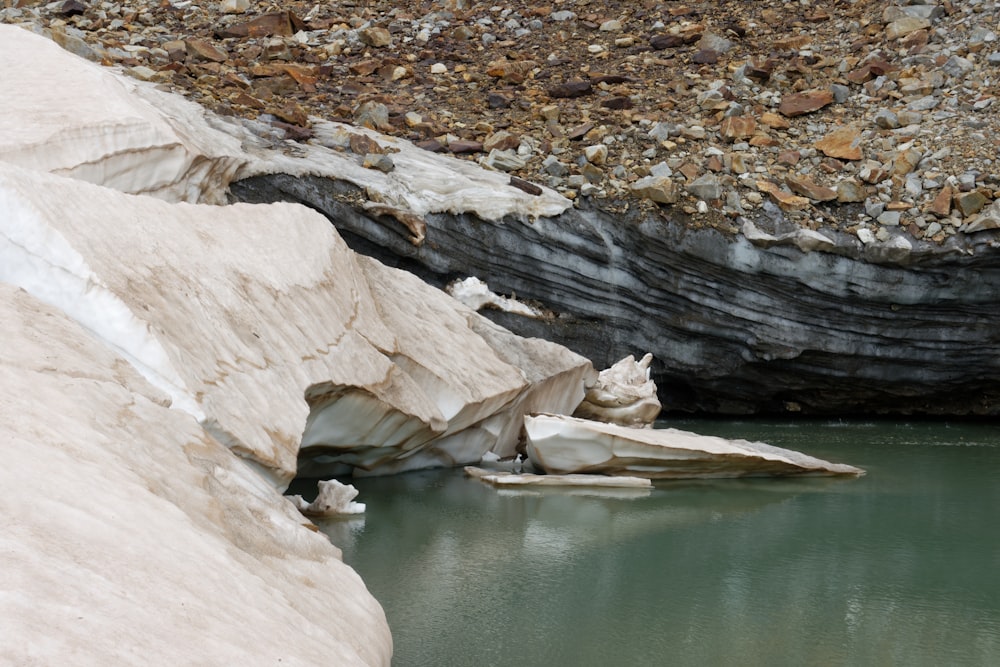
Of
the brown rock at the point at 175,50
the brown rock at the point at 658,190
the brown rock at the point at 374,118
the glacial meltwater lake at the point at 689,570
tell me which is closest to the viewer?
the glacial meltwater lake at the point at 689,570

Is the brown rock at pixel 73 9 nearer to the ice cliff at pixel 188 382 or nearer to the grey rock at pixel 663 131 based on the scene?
the ice cliff at pixel 188 382

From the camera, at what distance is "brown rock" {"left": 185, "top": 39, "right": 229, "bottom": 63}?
11992 millimetres

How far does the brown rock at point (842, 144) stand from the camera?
35.8ft

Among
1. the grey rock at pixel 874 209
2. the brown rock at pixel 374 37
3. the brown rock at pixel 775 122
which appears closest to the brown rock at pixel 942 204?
the grey rock at pixel 874 209

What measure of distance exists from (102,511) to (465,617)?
2250 millimetres

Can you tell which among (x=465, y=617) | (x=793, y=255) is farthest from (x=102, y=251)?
(x=793, y=255)

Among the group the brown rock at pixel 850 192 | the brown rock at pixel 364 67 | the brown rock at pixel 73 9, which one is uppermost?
the brown rock at pixel 73 9

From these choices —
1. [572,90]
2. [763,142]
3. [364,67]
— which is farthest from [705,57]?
[364,67]

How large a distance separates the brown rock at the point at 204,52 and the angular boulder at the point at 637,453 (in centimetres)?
657

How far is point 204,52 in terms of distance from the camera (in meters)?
12.0

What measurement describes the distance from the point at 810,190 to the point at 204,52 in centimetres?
665

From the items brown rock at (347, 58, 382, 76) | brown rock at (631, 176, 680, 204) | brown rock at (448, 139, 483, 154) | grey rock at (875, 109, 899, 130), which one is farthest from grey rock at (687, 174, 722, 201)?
brown rock at (347, 58, 382, 76)

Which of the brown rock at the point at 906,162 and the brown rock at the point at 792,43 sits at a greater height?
the brown rock at the point at 792,43

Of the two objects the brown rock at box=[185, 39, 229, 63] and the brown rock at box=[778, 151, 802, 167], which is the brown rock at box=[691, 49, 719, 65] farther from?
the brown rock at box=[185, 39, 229, 63]
